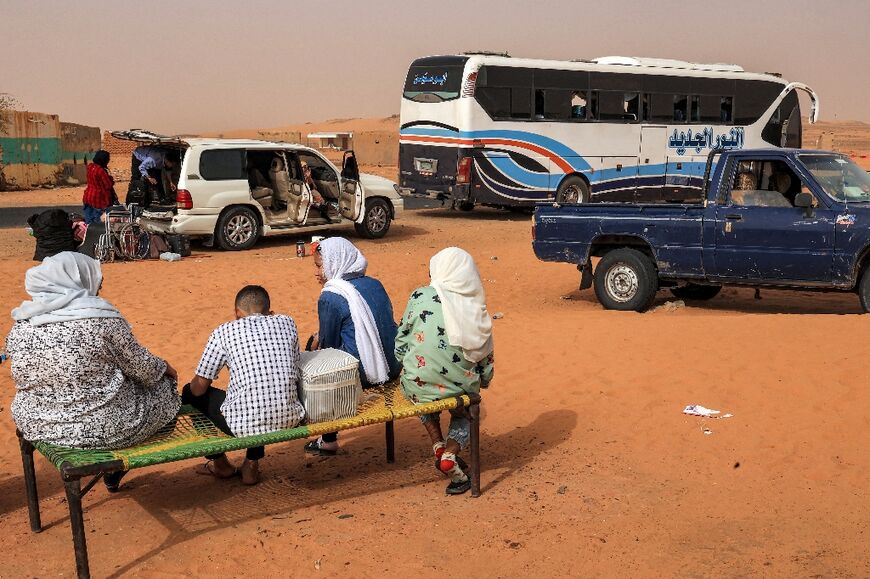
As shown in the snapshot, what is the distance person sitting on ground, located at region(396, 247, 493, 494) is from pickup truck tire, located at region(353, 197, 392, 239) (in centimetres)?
1258

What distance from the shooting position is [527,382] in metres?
8.40

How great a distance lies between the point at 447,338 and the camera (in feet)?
18.9

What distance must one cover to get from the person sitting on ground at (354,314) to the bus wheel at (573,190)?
16.3 m

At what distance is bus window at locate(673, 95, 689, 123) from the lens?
23.1 m

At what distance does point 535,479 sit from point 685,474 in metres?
0.96

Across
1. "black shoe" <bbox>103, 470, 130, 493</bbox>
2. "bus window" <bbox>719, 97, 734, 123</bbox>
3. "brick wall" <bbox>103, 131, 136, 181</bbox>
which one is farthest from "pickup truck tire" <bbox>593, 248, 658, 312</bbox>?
"brick wall" <bbox>103, 131, 136, 181</bbox>

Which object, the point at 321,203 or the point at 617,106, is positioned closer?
the point at 321,203

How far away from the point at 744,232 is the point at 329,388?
21.7 feet

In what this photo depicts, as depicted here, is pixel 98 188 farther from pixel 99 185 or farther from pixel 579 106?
pixel 579 106

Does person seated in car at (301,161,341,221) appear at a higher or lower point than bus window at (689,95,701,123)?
lower

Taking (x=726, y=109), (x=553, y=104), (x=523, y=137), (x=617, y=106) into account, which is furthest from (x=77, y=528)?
(x=726, y=109)

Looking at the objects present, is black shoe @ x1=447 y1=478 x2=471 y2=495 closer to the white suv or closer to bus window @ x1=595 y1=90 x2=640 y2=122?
the white suv

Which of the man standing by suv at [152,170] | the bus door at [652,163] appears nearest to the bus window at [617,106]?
the bus door at [652,163]

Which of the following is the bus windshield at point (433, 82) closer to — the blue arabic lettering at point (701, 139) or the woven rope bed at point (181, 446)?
the blue arabic lettering at point (701, 139)
